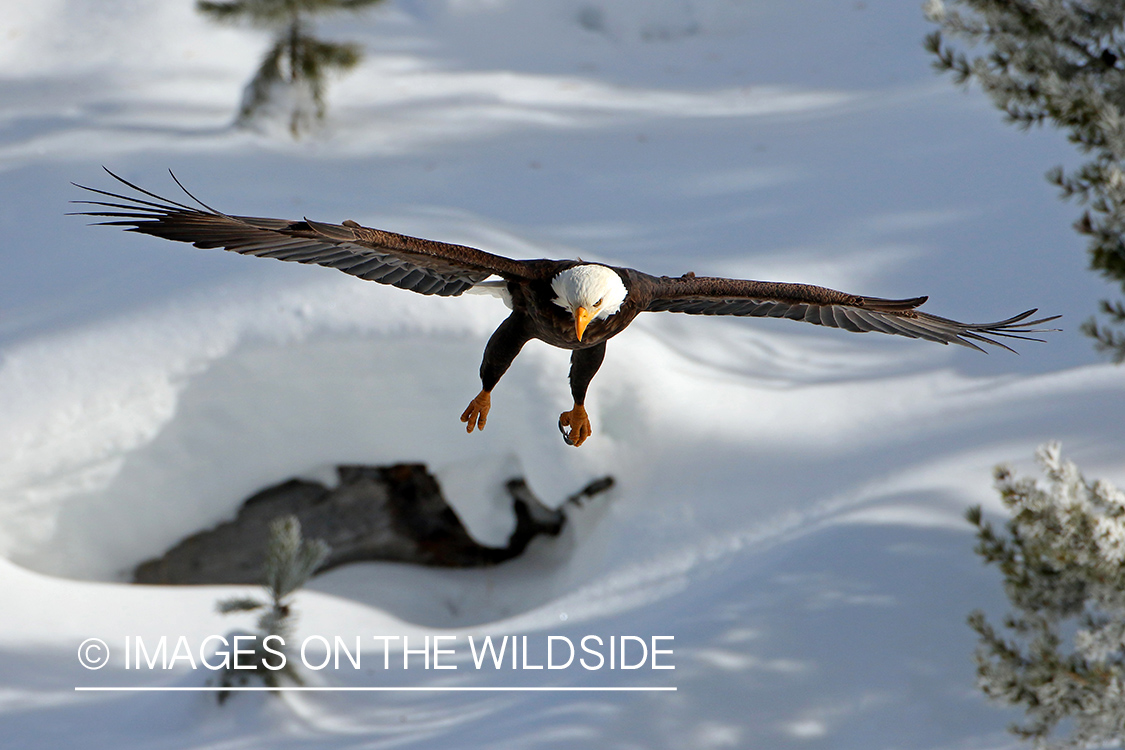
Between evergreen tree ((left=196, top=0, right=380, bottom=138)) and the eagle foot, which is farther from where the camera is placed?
evergreen tree ((left=196, top=0, right=380, bottom=138))

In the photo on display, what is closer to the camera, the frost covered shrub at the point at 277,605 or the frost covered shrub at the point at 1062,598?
the frost covered shrub at the point at 1062,598

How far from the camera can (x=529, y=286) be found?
1.96 m

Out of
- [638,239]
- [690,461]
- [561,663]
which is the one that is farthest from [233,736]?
[638,239]

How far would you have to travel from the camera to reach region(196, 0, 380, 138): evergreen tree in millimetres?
9453

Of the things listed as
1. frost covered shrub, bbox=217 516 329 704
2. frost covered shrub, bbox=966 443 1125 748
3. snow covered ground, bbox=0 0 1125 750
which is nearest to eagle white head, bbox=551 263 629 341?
frost covered shrub, bbox=966 443 1125 748

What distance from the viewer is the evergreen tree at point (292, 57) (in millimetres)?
9453

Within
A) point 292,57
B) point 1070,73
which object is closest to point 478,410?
point 1070,73

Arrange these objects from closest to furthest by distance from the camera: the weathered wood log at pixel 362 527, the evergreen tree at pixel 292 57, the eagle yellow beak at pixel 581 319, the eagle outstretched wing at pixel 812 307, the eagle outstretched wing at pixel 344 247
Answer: the eagle yellow beak at pixel 581 319 < the eagle outstretched wing at pixel 344 247 < the eagle outstretched wing at pixel 812 307 < the weathered wood log at pixel 362 527 < the evergreen tree at pixel 292 57

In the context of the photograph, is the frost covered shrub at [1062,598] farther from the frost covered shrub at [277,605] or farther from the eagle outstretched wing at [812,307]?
the frost covered shrub at [277,605]

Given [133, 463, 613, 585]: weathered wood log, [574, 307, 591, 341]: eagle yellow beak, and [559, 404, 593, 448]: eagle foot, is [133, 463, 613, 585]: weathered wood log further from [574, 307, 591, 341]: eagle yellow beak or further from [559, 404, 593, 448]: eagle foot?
[574, 307, 591, 341]: eagle yellow beak

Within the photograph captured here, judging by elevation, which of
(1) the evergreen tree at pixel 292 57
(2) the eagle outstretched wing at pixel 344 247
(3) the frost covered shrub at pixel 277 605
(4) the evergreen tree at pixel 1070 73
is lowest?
(2) the eagle outstretched wing at pixel 344 247

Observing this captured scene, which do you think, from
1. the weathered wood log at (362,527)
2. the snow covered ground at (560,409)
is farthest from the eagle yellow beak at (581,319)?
the weathered wood log at (362,527)

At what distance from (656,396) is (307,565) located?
286 centimetres

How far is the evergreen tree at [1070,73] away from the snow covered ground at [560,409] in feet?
7.65
